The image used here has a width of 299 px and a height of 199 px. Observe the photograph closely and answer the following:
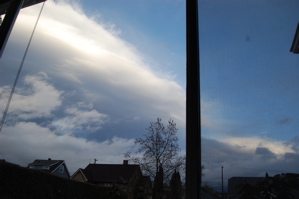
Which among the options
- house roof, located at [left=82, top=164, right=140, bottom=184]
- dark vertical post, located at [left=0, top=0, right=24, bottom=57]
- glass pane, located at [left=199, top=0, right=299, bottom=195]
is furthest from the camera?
house roof, located at [left=82, top=164, right=140, bottom=184]

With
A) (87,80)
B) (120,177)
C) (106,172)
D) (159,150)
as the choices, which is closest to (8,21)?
(87,80)

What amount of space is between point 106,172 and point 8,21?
1.95 m

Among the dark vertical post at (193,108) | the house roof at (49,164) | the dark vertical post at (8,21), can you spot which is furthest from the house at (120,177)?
the dark vertical post at (8,21)

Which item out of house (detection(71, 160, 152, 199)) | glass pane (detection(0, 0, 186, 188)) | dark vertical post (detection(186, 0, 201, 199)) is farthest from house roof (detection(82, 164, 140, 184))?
dark vertical post (detection(186, 0, 201, 199))

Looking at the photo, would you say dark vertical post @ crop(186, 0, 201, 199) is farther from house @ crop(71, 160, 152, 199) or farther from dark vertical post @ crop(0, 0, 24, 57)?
dark vertical post @ crop(0, 0, 24, 57)

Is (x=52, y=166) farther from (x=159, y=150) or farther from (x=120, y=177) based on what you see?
(x=159, y=150)

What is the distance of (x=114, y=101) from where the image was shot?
3.16 meters

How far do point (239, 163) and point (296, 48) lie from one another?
0.45m

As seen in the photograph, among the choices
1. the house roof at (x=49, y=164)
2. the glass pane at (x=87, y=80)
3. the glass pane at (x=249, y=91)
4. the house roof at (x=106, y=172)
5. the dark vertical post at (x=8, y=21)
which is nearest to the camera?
the glass pane at (x=249, y=91)

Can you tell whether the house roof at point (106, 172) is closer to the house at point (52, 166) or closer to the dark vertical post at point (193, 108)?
the house at point (52, 166)

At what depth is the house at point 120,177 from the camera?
174 centimetres

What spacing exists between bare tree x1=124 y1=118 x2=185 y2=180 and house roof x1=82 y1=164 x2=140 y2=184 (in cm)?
26

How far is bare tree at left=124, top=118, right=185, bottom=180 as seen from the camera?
1686mm

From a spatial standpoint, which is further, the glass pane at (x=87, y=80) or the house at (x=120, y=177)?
the glass pane at (x=87, y=80)
